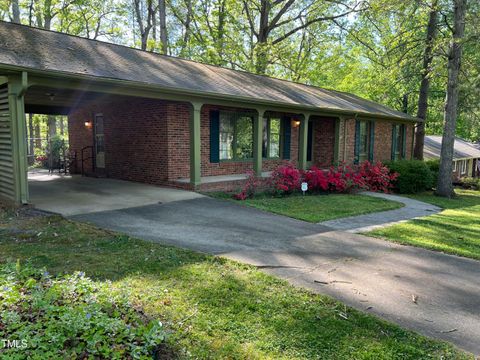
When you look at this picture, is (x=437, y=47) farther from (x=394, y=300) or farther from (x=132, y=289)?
(x=132, y=289)

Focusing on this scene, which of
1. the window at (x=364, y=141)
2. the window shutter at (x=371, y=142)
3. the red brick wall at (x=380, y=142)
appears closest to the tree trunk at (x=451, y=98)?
the window shutter at (x=371, y=142)

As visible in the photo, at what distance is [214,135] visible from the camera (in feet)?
40.1

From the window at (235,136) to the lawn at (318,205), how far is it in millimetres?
3001

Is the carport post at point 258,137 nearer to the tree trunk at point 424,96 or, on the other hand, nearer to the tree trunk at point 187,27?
the tree trunk at point 424,96

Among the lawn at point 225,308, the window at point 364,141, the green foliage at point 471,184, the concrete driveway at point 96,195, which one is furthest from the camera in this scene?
the green foliage at point 471,184

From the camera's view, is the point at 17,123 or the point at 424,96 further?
the point at 424,96

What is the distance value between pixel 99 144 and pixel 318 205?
8.80 metres

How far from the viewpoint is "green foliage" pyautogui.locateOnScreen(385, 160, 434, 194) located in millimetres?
14672

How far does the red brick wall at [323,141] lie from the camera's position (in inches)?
629

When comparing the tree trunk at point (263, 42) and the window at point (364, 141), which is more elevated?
the tree trunk at point (263, 42)

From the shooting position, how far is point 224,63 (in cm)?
2480

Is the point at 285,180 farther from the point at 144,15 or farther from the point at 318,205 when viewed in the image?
the point at 144,15

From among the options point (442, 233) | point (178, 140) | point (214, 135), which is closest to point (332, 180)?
point (214, 135)

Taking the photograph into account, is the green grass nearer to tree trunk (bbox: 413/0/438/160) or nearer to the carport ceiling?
the carport ceiling
